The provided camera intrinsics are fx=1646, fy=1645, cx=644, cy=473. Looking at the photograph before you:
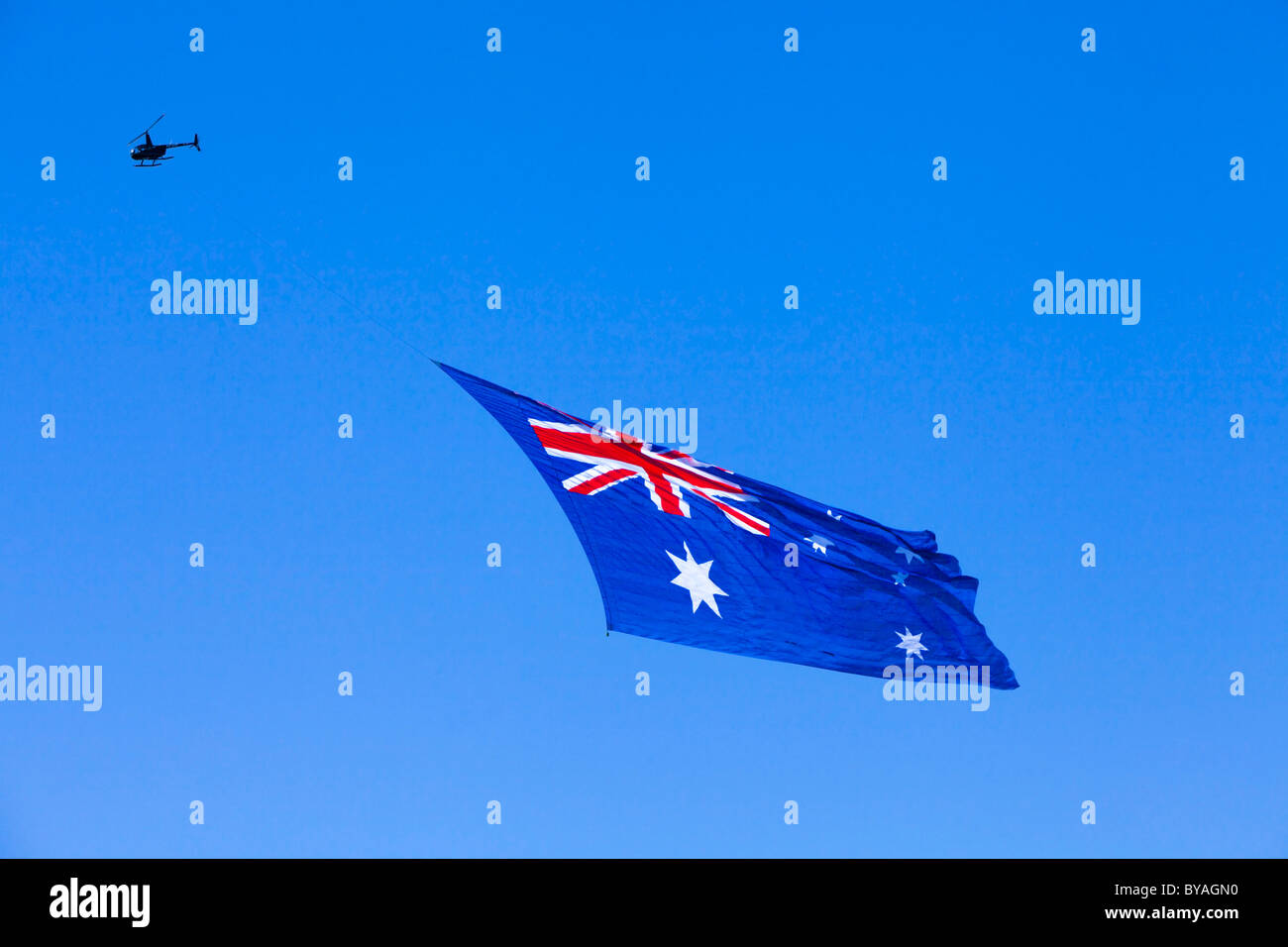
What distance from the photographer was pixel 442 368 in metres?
29.3

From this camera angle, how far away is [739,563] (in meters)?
30.8

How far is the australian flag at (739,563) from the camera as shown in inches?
1155

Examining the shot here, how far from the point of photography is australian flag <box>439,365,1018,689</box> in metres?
29.3
